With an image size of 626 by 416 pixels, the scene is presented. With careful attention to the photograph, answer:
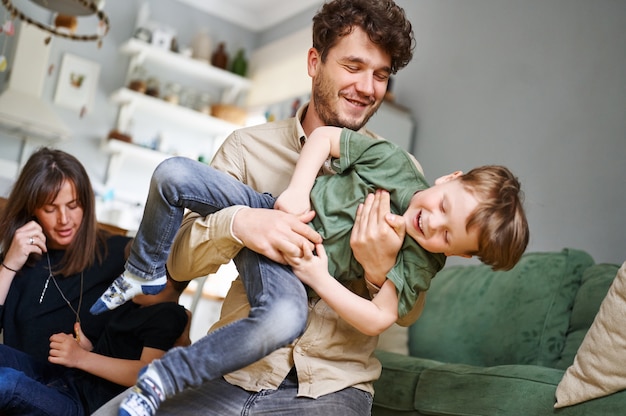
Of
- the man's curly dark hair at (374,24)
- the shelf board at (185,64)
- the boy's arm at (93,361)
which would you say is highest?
the shelf board at (185,64)

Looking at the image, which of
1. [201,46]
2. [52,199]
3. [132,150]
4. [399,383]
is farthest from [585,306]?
[201,46]

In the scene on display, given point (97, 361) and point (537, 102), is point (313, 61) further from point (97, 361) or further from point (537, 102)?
point (537, 102)

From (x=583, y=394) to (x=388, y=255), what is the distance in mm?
713

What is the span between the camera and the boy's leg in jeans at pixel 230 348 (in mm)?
1213

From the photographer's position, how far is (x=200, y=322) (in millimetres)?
5375

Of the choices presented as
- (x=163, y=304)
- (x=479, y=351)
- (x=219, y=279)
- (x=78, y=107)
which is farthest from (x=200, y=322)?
(x=163, y=304)

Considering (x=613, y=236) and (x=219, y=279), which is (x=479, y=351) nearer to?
(x=613, y=236)

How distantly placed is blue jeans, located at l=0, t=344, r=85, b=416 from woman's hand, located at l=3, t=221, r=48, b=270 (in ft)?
1.01

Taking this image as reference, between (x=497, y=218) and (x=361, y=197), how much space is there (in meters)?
0.31

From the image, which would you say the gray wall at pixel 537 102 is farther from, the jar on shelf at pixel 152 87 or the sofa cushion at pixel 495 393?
the jar on shelf at pixel 152 87

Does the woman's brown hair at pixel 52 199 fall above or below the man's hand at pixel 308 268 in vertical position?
below

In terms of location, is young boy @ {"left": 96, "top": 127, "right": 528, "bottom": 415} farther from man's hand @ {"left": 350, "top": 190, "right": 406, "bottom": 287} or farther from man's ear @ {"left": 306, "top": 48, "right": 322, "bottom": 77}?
man's ear @ {"left": 306, "top": 48, "right": 322, "bottom": 77}

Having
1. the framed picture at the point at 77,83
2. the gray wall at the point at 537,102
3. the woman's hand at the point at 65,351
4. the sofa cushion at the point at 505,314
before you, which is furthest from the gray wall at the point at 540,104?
the framed picture at the point at 77,83

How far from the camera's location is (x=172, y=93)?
5824 millimetres
